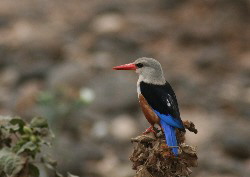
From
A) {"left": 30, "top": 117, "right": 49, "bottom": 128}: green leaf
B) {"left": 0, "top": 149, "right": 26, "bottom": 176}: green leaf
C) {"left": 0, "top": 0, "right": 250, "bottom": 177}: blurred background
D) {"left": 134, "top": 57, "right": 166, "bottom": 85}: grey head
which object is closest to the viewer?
{"left": 0, "top": 149, "right": 26, "bottom": 176}: green leaf

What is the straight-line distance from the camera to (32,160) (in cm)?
366

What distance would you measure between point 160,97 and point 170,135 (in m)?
0.30

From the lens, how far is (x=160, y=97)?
3.51 m

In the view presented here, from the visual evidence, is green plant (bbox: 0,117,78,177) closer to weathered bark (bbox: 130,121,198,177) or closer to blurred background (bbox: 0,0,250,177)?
weathered bark (bbox: 130,121,198,177)

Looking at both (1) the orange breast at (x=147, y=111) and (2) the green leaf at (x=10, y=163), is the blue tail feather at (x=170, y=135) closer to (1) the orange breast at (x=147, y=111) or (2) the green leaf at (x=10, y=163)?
(1) the orange breast at (x=147, y=111)

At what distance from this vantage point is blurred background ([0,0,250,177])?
11297 mm

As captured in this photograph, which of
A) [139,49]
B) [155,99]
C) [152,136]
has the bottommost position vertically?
[152,136]

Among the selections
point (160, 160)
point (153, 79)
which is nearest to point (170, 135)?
point (160, 160)

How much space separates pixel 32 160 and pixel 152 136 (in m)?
0.75

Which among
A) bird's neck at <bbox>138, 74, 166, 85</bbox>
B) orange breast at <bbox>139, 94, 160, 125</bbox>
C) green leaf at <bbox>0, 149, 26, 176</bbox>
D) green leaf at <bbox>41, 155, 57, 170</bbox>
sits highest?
bird's neck at <bbox>138, 74, 166, 85</bbox>

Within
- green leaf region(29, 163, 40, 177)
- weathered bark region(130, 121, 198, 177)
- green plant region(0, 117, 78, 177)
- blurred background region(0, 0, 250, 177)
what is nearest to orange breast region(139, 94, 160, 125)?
weathered bark region(130, 121, 198, 177)

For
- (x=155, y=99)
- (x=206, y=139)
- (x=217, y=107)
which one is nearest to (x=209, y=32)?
(x=217, y=107)

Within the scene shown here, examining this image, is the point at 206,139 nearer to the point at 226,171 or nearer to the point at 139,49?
the point at 226,171

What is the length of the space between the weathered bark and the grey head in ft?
1.52
